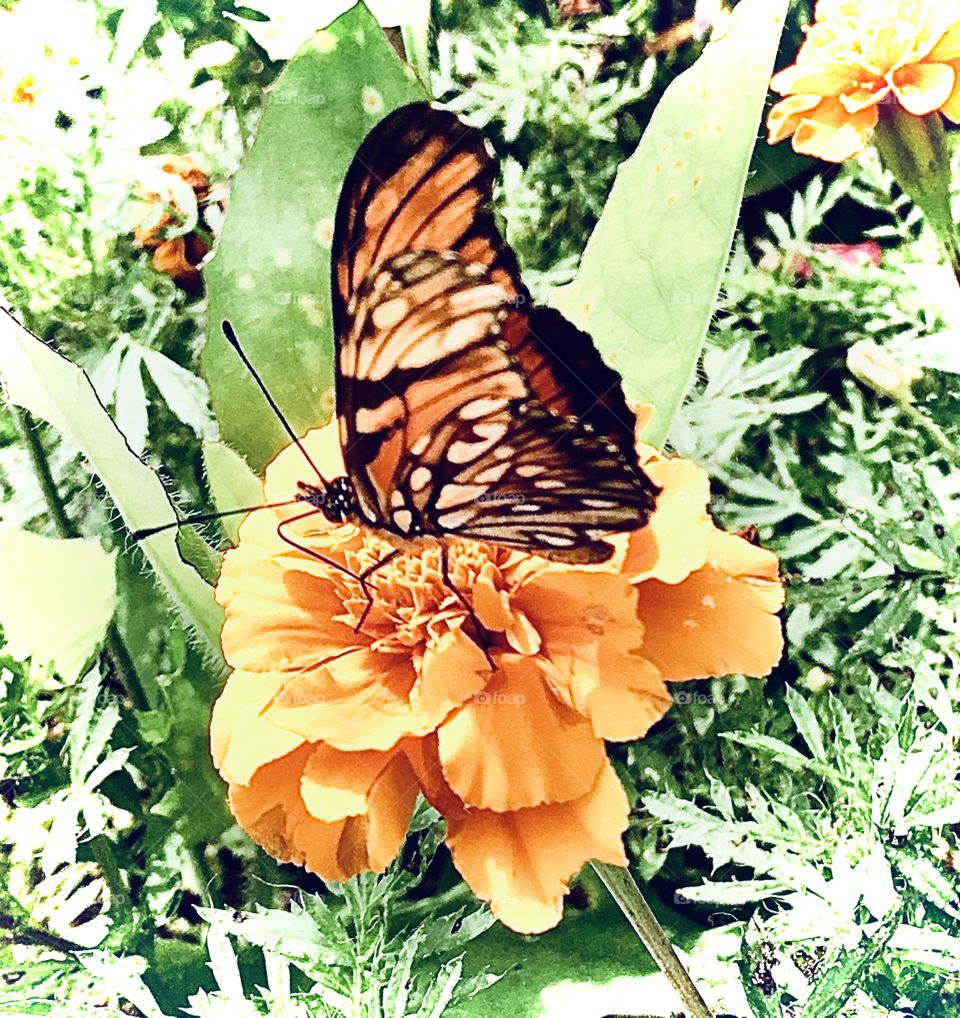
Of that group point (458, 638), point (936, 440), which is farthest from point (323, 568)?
point (936, 440)

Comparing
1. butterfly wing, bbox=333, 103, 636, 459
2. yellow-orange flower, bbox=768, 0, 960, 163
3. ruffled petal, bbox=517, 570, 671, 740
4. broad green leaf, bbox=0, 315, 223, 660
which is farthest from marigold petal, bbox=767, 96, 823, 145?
broad green leaf, bbox=0, 315, 223, 660

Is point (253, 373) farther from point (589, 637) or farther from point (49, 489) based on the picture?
point (589, 637)

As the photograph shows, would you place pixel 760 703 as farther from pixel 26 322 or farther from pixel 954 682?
pixel 26 322

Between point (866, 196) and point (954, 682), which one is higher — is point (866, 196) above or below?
above

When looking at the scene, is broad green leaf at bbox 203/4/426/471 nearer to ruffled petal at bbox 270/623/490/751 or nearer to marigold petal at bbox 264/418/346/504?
marigold petal at bbox 264/418/346/504

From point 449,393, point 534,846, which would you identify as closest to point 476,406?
point 449,393
